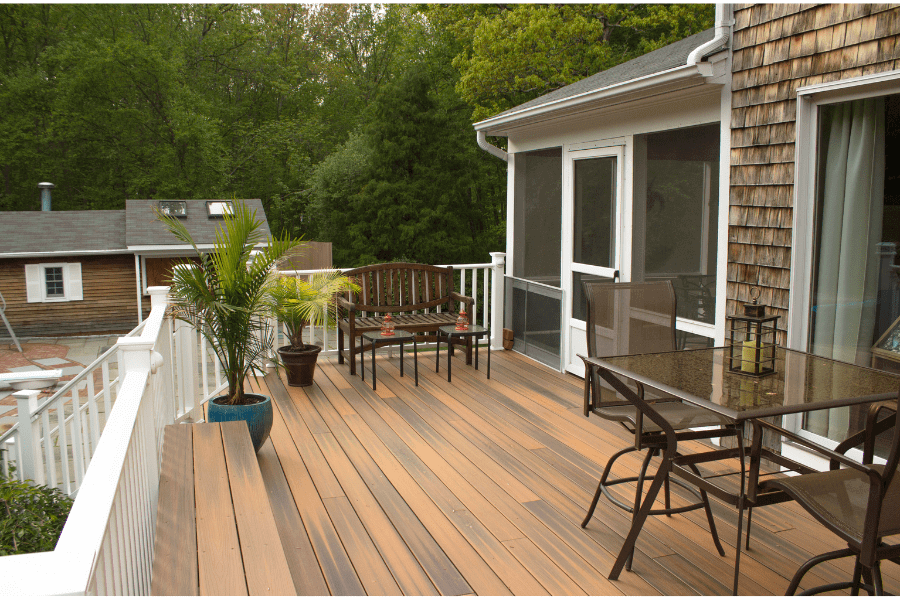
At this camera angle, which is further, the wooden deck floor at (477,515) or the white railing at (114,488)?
the wooden deck floor at (477,515)

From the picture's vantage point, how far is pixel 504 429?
15.1ft

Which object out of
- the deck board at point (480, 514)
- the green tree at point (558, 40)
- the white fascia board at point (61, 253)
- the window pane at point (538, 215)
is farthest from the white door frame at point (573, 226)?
the white fascia board at point (61, 253)

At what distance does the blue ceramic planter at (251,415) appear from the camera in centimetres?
391

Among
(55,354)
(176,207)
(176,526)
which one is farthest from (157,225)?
(176,526)

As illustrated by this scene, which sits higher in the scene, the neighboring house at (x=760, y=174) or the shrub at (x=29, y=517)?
the neighboring house at (x=760, y=174)

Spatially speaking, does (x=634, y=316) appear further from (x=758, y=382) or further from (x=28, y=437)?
(x=28, y=437)

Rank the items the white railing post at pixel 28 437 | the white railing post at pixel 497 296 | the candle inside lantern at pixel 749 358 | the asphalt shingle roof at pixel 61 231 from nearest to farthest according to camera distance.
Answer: the candle inside lantern at pixel 749 358
the white railing post at pixel 28 437
the white railing post at pixel 497 296
the asphalt shingle roof at pixel 61 231

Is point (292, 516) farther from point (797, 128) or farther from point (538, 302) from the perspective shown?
point (538, 302)

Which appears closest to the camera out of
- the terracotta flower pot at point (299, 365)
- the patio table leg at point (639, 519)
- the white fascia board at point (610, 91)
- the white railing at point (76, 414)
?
the patio table leg at point (639, 519)

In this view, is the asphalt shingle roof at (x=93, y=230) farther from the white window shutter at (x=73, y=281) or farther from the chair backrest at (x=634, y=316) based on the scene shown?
the chair backrest at (x=634, y=316)

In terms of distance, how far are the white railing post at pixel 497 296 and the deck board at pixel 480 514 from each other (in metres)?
1.89

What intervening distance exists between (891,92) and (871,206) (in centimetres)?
54

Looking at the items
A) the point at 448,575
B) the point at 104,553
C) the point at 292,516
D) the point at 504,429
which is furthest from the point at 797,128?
the point at 104,553

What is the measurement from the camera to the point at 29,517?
2.89m
